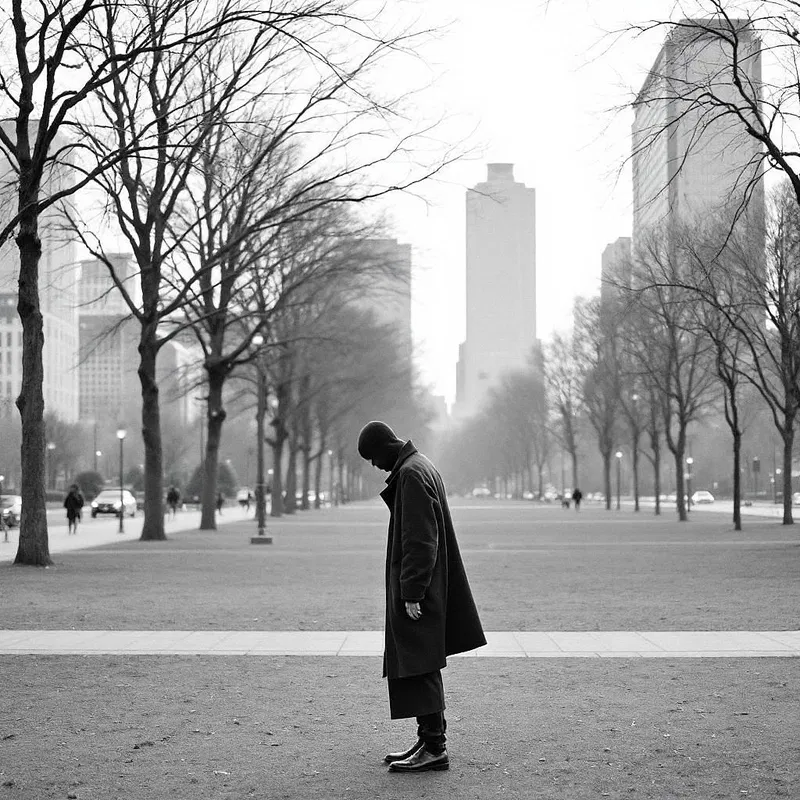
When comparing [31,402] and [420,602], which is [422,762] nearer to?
[420,602]

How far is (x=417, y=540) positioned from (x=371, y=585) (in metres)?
12.9

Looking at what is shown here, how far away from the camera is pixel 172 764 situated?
23.8 ft

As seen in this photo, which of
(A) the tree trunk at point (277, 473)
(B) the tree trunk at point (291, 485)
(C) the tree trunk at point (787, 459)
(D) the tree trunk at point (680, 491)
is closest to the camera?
(C) the tree trunk at point (787, 459)

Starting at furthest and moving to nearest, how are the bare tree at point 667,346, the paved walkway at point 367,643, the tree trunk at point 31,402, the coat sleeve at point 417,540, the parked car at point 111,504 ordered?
the parked car at point 111,504 → the bare tree at point 667,346 → the tree trunk at point 31,402 → the paved walkway at point 367,643 → the coat sleeve at point 417,540

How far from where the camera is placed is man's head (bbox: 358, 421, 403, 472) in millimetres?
7312

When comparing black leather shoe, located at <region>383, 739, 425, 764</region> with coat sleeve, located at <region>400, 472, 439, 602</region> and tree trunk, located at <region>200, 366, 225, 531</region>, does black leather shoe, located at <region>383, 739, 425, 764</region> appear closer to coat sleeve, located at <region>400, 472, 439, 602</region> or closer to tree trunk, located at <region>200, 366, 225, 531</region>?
coat sleeve, located at <region>400, 472, 439, 602</region>

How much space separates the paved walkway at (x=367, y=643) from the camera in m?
11.9

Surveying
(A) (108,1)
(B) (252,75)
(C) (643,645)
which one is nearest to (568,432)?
(B) (252,75)

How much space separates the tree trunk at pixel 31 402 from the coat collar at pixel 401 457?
15731 mm

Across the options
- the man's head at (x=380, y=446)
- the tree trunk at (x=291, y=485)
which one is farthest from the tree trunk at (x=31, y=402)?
the tree trunk at (x=291, y=485)

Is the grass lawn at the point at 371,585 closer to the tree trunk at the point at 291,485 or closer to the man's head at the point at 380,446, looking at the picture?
the man's head at the point at 380,446

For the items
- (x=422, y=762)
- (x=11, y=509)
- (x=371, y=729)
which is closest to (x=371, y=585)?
(x=371, y=729)

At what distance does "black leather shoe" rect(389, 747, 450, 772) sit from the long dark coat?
0.48m

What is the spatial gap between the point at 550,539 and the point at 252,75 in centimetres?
1672
